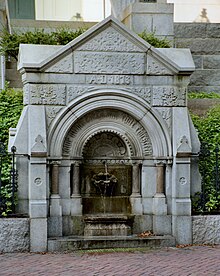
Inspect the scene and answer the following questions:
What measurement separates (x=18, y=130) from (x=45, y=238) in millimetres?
2079

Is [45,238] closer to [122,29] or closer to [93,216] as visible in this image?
[93,216]

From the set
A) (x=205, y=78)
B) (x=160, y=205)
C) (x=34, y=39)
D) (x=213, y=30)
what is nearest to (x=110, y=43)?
(x=160, y=205)

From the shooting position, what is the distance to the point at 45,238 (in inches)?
528

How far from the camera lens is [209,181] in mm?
14750

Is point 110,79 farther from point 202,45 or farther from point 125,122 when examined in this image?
point 202,45

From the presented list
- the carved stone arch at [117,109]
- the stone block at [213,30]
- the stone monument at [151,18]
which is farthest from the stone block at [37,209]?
the stone block at [213,30]

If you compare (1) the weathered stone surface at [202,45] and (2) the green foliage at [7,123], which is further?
(1) the weathered stone surface at [202,45]

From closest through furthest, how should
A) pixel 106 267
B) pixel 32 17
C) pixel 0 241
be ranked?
pixel 106 267, pixel 0 241, pixel 32 17

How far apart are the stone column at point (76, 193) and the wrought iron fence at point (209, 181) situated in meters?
2.33

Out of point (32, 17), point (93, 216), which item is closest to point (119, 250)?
point (93, 216)

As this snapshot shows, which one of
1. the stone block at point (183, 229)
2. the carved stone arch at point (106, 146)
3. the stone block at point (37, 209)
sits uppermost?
the carved stone arch at point (106, 146)

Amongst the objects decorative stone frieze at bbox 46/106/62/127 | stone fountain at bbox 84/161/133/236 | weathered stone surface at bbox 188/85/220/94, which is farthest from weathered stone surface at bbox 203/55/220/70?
decorative stone frieze at bbox 46/106/62/127

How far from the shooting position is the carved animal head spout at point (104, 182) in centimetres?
1427

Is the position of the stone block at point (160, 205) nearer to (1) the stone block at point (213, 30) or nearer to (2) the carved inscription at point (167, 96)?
(2) the carved inscription at point (167, 96)
